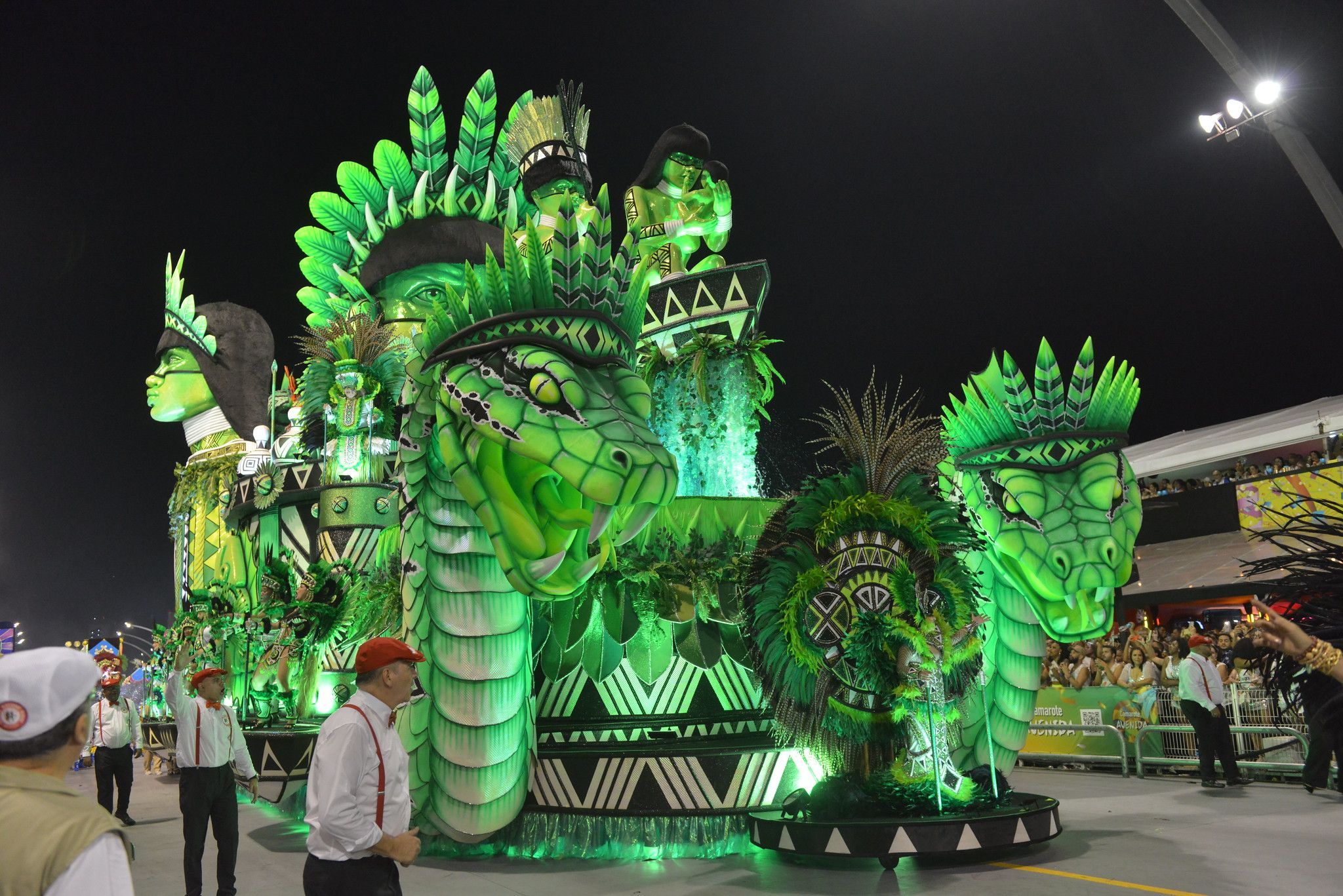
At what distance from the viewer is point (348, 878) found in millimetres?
3352

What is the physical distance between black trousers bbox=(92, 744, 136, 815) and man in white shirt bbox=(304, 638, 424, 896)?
30.9ft

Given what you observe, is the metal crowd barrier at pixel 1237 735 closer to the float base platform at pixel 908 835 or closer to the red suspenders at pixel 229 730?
the float base platform at pixel 908 835

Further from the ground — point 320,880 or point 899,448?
point 899,448

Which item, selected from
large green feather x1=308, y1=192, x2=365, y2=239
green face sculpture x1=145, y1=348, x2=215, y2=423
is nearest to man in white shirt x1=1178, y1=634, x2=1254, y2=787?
large green feather x1=308, y1=192, x2=365, y2=239

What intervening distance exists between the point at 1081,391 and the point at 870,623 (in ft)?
9.67

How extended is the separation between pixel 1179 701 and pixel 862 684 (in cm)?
595

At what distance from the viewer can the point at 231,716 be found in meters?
7.12

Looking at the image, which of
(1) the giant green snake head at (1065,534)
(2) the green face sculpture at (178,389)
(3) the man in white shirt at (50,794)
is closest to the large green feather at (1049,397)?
(1) the giant green snake head at (1065,534)

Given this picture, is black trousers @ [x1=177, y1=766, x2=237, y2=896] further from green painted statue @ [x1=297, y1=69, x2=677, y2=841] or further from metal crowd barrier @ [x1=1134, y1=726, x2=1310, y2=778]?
metal crowd barrier @ [x1=1134, y1=726, x2=1310, y2=778]

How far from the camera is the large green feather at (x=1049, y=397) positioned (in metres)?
8.13

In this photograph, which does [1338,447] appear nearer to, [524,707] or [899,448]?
[899,448]

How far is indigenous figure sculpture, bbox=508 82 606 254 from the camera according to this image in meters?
13.7

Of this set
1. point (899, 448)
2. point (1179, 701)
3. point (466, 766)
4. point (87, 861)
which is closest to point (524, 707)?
point (466, 766)

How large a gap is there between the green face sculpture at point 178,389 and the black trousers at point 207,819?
65.0 ft
